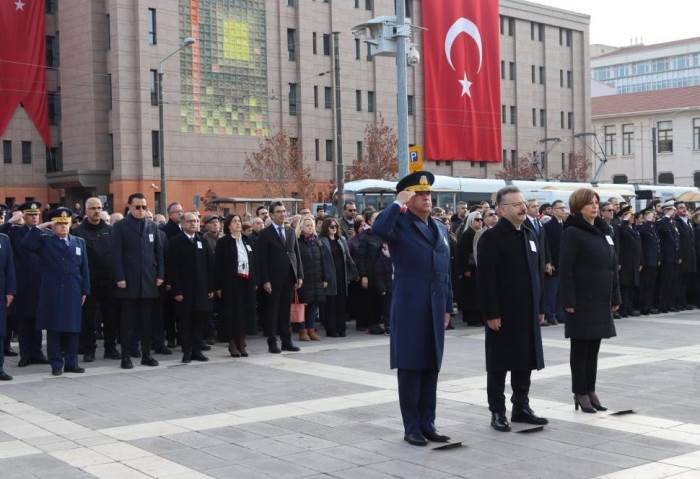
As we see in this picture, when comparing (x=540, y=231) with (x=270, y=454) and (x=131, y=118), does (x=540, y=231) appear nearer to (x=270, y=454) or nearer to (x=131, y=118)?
(x=270, y=454)

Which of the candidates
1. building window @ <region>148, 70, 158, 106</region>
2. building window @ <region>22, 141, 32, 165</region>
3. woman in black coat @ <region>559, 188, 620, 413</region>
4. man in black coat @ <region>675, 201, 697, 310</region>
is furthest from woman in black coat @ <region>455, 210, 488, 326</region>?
building window @ <region>22, 141, 32, 165</region>

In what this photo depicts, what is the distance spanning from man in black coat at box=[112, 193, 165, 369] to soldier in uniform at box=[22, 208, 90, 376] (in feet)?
1.54

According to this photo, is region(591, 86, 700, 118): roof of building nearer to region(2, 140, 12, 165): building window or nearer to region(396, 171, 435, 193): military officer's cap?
region(2, 140, 12, 165): building window

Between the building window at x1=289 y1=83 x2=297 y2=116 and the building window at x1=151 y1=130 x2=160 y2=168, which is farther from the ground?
the building window at x1=289 y1=83 x2=297 y2=116

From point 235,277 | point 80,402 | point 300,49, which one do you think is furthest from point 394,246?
point 300,49

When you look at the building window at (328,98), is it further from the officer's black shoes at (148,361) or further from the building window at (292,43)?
the officer's black shoes at (148,361)

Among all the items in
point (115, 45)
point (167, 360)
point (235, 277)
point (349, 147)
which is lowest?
point (167, 360)

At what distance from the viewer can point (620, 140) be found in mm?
87375

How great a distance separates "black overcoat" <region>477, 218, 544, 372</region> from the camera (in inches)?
316

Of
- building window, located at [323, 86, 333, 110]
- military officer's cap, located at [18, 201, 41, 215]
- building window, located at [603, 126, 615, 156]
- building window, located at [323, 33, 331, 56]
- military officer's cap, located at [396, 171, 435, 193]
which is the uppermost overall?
building window, located at [323, 33, 331, 56]

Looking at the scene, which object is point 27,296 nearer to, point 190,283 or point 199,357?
point 190,283

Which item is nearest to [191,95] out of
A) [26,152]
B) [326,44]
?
[26,152]

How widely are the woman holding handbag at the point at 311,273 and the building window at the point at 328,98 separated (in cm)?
4394

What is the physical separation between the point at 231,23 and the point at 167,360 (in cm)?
4216
